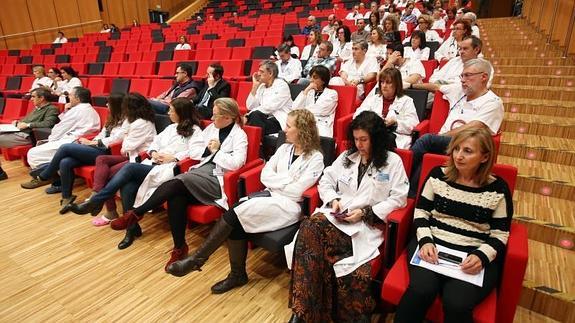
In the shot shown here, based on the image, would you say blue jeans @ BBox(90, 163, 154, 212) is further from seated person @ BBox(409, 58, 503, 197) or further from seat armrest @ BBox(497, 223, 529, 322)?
seat armrest @ BBox(497, 223, 529, 322)

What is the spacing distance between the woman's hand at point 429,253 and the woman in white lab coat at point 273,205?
0.64 m

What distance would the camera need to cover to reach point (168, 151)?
7.48 ft

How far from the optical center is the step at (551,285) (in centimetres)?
133

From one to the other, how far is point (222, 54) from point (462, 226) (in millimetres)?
4560

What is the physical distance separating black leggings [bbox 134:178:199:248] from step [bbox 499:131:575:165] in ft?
6.83

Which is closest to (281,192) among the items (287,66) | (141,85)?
(287,66)

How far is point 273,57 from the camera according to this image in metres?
4.59

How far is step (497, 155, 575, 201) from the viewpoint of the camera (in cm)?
184

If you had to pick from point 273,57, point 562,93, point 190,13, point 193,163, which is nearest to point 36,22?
point 190,13

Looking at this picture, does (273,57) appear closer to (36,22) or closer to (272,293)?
(272,293)

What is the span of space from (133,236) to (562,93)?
11.2 ft

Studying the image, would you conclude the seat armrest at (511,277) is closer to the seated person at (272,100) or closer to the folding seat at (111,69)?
the seated person at (272,100)

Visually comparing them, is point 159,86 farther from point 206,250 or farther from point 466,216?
point 466,216

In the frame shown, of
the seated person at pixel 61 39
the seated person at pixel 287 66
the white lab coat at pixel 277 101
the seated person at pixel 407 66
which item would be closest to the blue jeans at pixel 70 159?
the white lab coat at pixel 277 101
